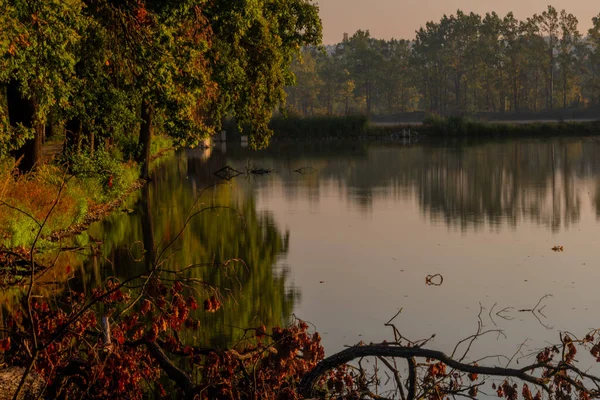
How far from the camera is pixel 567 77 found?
526ft

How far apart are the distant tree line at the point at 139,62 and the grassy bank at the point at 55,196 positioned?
37.4 inches

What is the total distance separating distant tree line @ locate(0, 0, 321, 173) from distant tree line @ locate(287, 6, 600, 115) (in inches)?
Answer: 4440

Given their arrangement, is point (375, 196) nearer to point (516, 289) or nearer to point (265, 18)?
point (265, 18)

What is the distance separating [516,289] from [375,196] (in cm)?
1951

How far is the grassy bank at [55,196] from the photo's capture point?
1892 centimetres

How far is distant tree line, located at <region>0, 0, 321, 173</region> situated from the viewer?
19953mm

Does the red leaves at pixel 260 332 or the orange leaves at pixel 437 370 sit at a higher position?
the red leaves at pixel 260 332

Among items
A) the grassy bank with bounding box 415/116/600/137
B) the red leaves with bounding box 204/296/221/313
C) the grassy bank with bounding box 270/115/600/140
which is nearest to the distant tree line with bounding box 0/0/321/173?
the red leaves with bounding box 204/296/221/313

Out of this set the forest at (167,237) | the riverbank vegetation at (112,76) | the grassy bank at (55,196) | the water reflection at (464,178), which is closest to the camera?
the forest at (167,237)

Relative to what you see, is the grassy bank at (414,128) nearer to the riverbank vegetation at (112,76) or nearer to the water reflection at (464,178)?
the water reflection at (464,178)

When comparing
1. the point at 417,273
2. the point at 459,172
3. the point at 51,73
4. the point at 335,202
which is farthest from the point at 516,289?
the point at 459,172

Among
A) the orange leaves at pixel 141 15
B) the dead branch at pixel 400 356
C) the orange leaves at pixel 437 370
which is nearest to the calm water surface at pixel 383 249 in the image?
the dead branch at pixel 400 356

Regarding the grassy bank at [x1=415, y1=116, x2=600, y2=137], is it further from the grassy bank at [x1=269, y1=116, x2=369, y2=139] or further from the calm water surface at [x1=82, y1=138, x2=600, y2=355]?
the calm water surface at [x1=82, y1=138, x2=600, y2=355]

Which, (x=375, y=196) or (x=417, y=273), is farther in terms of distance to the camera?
(x=375, y=196)
